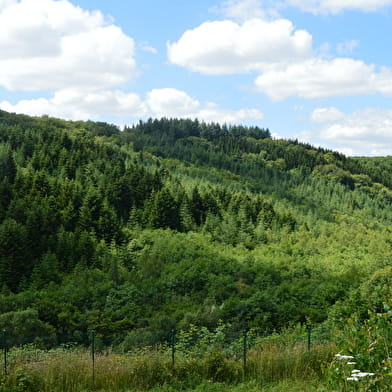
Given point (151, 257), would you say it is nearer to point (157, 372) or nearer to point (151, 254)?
point (151, 254)

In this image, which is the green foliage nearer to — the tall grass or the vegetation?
the tall grass

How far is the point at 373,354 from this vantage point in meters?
6.89

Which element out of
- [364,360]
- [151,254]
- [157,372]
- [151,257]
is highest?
[364,360]

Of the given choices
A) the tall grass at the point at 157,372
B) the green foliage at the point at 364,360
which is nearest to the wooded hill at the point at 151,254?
the tall grass at the point at 157,372

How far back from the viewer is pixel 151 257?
56094 mm

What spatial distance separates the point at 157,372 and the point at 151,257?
153 ft

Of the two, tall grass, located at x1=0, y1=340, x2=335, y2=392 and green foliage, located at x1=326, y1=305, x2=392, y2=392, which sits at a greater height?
green foliage, located at x1=326, y1=305, x2=392, y2=392

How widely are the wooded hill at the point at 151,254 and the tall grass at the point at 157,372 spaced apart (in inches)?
607

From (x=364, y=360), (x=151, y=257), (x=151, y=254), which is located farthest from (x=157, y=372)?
(x=151, y=254)

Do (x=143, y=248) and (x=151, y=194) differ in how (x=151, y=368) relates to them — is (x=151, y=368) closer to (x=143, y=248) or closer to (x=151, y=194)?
(x=143, y=248)

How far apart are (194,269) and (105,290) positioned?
1207 cm

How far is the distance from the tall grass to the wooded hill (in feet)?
50.6

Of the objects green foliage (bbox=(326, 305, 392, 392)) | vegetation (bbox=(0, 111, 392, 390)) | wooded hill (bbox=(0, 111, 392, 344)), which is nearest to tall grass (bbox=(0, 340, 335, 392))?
vegetation (bbox=(0, 111, 392, 390))

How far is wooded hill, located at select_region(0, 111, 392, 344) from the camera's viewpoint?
39.7m
